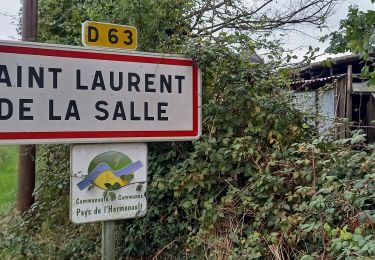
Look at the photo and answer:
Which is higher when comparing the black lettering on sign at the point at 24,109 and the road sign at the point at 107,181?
the black lettering on sign at the point at 24,109

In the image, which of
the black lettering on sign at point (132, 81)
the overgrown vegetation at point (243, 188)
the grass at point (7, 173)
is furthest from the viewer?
the grass at point (7, 173)

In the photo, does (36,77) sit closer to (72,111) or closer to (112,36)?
(72,111)

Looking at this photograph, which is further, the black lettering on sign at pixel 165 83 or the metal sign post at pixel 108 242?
the black lettering on sign at pixel 165 83

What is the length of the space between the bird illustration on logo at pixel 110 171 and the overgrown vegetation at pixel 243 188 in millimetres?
714

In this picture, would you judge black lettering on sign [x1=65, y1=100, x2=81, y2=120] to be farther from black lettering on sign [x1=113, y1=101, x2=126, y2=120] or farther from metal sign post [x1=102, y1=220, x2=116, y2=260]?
metal sign post [x1=102, y1=220, x2=116, y2=260]

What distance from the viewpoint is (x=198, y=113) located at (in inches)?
76.4

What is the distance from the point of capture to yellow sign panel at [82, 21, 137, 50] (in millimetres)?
1838

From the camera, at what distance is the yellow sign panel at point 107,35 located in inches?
72.4

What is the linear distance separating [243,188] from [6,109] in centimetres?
144

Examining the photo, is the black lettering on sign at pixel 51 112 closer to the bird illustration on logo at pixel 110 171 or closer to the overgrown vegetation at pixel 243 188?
the bird illustration on logo at pixel 110 171

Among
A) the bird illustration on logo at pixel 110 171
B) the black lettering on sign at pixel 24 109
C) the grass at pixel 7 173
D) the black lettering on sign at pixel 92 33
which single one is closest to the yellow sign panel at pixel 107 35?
the black lettering on sign at pixel 92 33

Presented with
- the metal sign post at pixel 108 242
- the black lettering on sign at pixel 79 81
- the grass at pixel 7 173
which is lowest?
the grass at pixel 7 173

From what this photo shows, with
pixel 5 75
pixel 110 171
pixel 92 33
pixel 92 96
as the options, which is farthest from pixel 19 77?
pixel 110 171

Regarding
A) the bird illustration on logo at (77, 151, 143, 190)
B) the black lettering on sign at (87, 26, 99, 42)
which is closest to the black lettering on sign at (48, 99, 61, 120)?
the bird illustration on logo at (77, 151, 143, 190)
